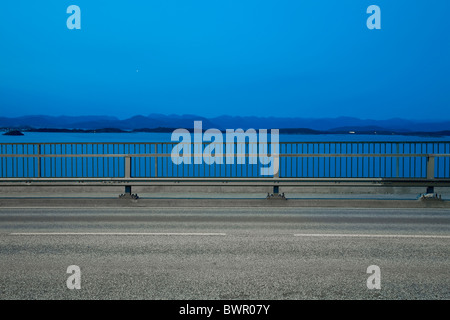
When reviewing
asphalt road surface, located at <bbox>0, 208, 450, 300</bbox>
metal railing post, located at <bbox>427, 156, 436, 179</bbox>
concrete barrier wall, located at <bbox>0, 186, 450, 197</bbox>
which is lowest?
asphalt road surface, located at <bbox>0, 208, 450, 300</bbox>

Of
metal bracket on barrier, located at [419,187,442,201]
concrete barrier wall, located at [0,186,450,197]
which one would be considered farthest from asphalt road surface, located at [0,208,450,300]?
concrete barrier wall, located at [0,186,450,197]

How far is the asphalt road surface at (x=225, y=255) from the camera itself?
18.2ft

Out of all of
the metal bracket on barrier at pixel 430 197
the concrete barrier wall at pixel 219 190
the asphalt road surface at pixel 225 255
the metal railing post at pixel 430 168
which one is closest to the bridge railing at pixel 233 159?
the metal railing post at pixel 430 168

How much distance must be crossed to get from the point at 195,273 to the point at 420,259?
333 centimetres

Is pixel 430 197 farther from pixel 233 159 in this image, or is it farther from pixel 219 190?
pixel 219 190

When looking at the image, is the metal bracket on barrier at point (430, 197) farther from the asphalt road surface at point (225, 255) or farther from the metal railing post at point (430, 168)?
the asphalt road surface at point (225, 255)

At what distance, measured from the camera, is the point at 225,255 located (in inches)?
288

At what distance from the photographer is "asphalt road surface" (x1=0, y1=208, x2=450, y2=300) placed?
5.55 m

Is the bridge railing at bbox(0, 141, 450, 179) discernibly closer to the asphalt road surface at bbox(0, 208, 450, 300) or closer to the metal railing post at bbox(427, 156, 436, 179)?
the metal railing post at bbox(427, 156, 436, 179)

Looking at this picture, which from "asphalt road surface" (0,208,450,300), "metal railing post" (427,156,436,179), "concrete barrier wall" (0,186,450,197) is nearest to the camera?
"asphalt road surface" (0,208,450,300)

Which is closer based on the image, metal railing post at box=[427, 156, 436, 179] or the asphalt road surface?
the asphalt road surface

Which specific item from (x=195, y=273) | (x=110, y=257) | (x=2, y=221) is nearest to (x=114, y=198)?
(x=2, y=221)

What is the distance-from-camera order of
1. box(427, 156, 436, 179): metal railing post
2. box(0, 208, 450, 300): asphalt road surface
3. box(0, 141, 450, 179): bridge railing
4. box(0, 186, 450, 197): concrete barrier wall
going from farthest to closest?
1. box(0, 186, 450, 197): concrete barrier wall
2. box(0, 141, 450, 179): bridge railing
3. box(427, 156, 436, 179): metal railing post
4. box(0, 208, 450, 300): asphalt road surface

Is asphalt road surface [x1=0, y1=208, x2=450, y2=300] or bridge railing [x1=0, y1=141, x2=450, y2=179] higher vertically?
bridge railing [x1=0, y1=141, x2=450, y2=179]
